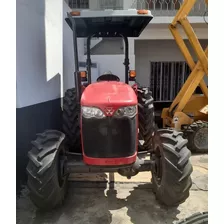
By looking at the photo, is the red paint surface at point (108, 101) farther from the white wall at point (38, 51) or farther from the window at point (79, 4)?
the window at point (79, 4)

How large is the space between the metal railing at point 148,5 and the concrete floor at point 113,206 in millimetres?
5777

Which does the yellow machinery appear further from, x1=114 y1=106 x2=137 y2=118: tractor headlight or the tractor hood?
x1=114 y1=106 x2=137 y2=118: tractor headlight

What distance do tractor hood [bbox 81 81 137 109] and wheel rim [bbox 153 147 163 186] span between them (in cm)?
73

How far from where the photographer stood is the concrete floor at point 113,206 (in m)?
2.78

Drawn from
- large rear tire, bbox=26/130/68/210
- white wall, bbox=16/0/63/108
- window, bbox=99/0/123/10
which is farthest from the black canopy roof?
window, bbox=99/0/123/10

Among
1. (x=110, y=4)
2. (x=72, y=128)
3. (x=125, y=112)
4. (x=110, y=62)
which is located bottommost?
(x=72, y=128)

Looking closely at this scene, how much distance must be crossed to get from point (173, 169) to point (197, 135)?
2.64 meters

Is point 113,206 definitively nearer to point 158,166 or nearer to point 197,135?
point 158,166

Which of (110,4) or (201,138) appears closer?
(201,138)

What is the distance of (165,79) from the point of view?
9.12 metres

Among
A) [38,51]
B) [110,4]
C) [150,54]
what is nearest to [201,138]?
[38,51]
